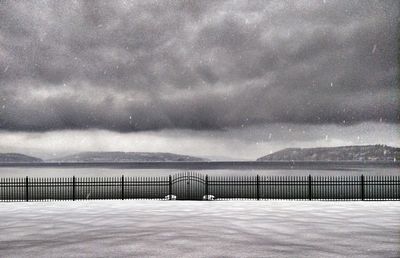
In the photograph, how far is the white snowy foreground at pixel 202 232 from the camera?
8734 millimetres

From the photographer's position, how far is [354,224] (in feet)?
41.1

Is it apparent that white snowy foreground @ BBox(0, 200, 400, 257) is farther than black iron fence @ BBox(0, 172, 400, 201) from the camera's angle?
No

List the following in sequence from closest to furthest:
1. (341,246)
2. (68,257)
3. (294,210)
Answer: (68,257), (341,246), (294,210)

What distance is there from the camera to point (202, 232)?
36.4 ft

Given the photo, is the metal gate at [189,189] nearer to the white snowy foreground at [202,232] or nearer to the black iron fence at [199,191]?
the black iron fence at [199,191]

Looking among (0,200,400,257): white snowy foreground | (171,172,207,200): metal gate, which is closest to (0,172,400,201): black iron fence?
(171,172,207,200): metal gate

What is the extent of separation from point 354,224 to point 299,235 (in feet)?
10.5

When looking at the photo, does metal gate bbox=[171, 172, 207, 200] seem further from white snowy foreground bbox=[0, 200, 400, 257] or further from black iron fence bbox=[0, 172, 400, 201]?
white snowy foreground bbox=[0, 200, 400, 257]

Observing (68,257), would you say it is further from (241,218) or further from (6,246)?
(241,218)

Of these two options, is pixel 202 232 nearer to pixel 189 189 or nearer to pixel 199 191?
pixel 189 189

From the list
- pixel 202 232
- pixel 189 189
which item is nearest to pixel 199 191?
pixel 189 189

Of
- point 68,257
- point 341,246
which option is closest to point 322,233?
point 341,246

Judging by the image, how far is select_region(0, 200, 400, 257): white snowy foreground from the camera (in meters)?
8.73

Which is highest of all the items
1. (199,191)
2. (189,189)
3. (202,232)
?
(202,232)
